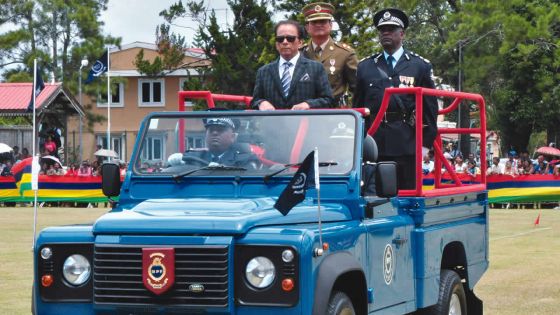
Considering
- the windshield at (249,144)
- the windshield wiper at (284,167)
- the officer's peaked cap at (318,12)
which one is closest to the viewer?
the windshield wiper at (284,167)

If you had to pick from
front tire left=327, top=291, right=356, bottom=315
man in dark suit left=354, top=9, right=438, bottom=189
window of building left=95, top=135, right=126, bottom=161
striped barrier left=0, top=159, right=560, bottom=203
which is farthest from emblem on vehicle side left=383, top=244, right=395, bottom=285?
window of building left=95, top=135, right=126, bottom=161

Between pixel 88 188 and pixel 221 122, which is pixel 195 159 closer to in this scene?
pixel 221 122

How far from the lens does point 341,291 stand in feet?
26.9

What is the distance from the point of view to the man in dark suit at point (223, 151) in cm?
902

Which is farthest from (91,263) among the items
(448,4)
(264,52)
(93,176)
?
(448,4)

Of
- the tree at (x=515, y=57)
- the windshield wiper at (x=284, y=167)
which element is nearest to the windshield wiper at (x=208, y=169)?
the windshield wiper at (x=284, y=167)

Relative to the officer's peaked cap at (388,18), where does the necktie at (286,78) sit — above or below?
below

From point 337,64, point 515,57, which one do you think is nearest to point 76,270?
point 337,64

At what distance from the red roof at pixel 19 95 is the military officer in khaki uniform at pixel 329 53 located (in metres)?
39.3

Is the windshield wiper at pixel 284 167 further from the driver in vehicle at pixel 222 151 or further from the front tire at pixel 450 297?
the front tire at pixel 450 297

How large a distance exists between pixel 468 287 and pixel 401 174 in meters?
1.53

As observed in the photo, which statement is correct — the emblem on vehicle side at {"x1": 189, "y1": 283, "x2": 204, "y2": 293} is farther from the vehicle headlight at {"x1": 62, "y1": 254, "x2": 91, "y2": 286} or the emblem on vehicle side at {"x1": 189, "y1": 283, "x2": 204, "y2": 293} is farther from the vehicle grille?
the vehicle headlight at {"x1": 62, "y1": 254, "x2": 91, "y2": 286}

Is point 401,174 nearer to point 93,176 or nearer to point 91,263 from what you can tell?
point 91,263

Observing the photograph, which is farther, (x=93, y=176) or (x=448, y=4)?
(x=448, y=4)
